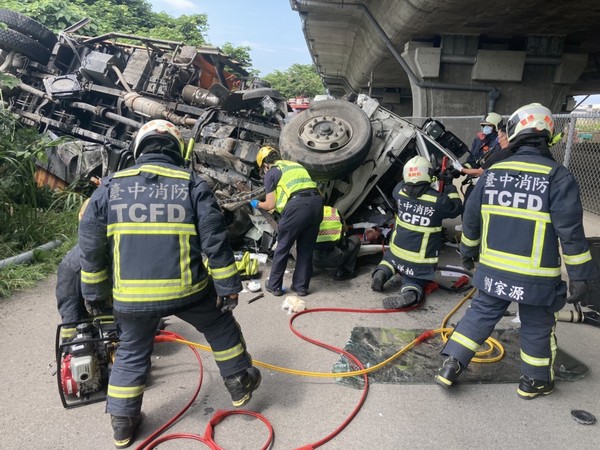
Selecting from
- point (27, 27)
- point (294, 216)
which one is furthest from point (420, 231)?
point (27, 27)

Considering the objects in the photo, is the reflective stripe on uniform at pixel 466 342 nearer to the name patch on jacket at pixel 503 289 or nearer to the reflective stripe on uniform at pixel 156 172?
the name patch on jacket at pixel 503 289

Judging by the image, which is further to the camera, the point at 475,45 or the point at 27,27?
the point at 475,45

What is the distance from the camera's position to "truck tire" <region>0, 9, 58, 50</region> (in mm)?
8484

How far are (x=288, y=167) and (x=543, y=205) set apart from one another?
2465 mm

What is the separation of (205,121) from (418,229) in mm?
3869

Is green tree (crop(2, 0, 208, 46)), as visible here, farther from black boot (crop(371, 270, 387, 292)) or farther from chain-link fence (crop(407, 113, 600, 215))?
black boot (crop(371, 270, 387, 292))

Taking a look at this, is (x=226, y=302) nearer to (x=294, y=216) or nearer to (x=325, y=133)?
(x=294, y=216)

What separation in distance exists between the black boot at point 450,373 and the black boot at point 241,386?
46.3 inches

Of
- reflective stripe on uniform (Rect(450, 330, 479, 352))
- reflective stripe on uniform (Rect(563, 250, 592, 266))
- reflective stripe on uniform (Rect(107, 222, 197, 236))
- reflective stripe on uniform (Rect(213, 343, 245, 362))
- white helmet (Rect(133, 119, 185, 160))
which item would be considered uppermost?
white helmet (Rect(133, 119, 185, 160))

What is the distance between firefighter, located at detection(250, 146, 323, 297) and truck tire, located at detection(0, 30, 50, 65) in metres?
7.28

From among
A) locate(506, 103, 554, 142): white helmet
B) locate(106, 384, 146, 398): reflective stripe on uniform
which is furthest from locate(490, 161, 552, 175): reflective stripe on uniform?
locate(106, 384, 146, 398): reflective stripe on uniform

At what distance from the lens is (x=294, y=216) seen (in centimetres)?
415

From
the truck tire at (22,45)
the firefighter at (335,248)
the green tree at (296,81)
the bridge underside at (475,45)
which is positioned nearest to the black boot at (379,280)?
the firefighter at (335,248)

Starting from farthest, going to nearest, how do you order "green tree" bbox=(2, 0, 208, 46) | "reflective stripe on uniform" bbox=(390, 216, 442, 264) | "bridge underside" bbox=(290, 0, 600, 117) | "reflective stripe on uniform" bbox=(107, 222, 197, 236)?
"green tree" bbox=(2, 0, 208, 46)
"bridge underside" bbox=(290, 0, 600, 117)
"reflective stripe on uniform" bbox=(390, 216, 442, 264)
"reflective stripe on uniform" bbox=(107, 222, 197, 236)
